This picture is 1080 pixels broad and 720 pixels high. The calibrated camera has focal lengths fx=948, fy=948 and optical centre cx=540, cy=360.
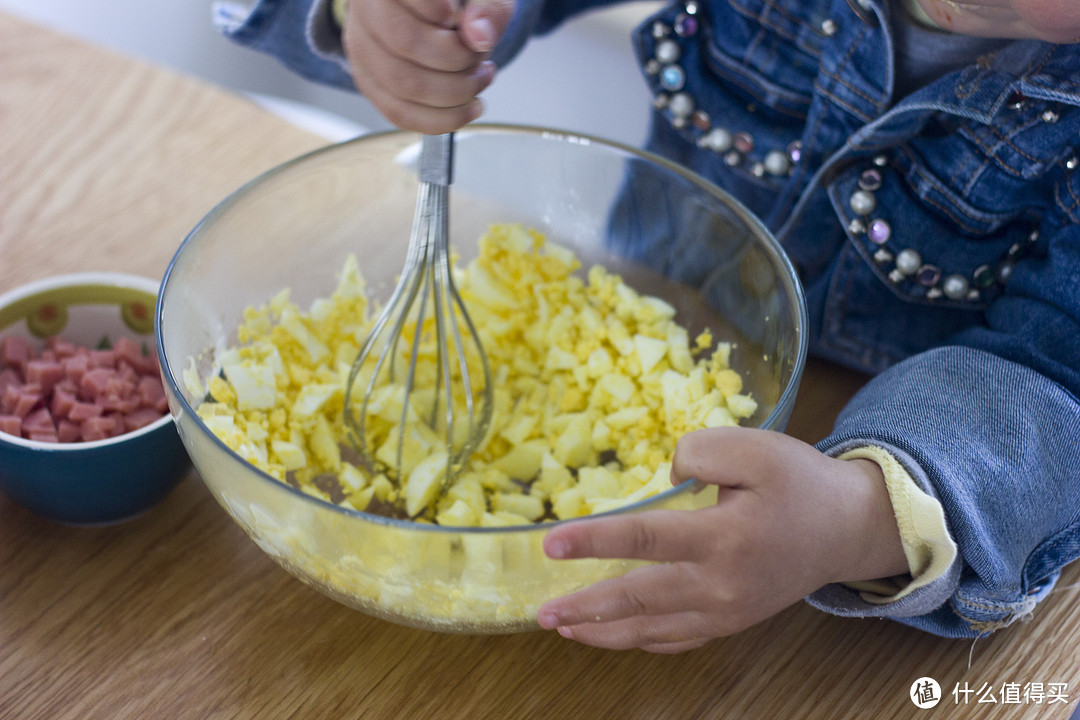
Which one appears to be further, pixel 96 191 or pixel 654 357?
pixel 96 191

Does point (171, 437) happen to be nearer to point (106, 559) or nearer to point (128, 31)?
point (106, 559)

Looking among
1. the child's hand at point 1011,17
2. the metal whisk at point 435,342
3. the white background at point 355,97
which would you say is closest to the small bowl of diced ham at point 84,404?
the metal whisk at point 435,342

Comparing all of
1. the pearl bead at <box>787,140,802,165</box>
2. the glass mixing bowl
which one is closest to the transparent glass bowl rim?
the glass mixing bowl

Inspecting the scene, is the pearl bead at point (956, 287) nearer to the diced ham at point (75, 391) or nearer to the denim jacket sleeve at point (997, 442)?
the denim jacket sleeve at point (997, 442)

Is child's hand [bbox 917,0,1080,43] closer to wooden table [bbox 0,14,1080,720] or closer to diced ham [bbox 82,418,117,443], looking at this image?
wooden table [bbox 0,14,1080,720]

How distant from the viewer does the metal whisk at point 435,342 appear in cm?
51

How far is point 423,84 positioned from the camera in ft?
1.44

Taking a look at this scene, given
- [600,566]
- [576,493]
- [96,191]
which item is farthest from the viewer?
[96,191]

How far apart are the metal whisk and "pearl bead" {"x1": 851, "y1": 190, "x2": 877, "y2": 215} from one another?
0.25m

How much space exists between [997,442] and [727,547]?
0.58ft

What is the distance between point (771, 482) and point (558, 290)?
0.24m

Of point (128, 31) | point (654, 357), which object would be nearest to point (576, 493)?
point (654, 357)

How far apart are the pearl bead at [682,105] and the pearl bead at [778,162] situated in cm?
7

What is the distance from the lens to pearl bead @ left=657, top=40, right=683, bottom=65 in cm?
68
